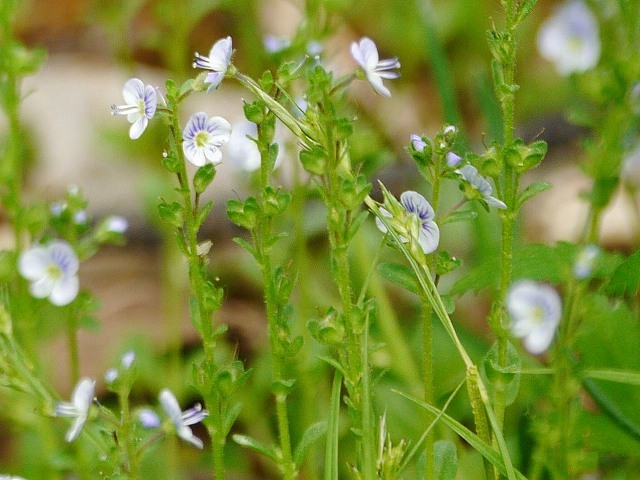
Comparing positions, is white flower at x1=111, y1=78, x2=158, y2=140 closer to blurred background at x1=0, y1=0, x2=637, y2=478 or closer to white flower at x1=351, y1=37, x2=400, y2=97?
white flower at x1=351, y1=37, x2=400, y2=97

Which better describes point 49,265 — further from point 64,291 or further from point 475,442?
point 475,442

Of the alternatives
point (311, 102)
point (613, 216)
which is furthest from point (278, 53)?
point (613, 216)

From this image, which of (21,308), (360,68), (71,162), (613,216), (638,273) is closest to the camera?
(360,68)

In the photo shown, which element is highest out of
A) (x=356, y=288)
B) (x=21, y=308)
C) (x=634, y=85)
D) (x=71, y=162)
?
(x=634, y=85)

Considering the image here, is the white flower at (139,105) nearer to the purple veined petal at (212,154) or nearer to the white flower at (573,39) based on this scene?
the purple veined petal at (212,154)

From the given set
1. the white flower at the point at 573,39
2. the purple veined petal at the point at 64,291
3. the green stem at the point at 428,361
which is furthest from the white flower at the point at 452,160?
the white flower at the point at 573,39

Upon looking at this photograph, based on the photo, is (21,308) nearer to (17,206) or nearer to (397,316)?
(17,206)

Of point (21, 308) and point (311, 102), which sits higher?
point (311, 102)
